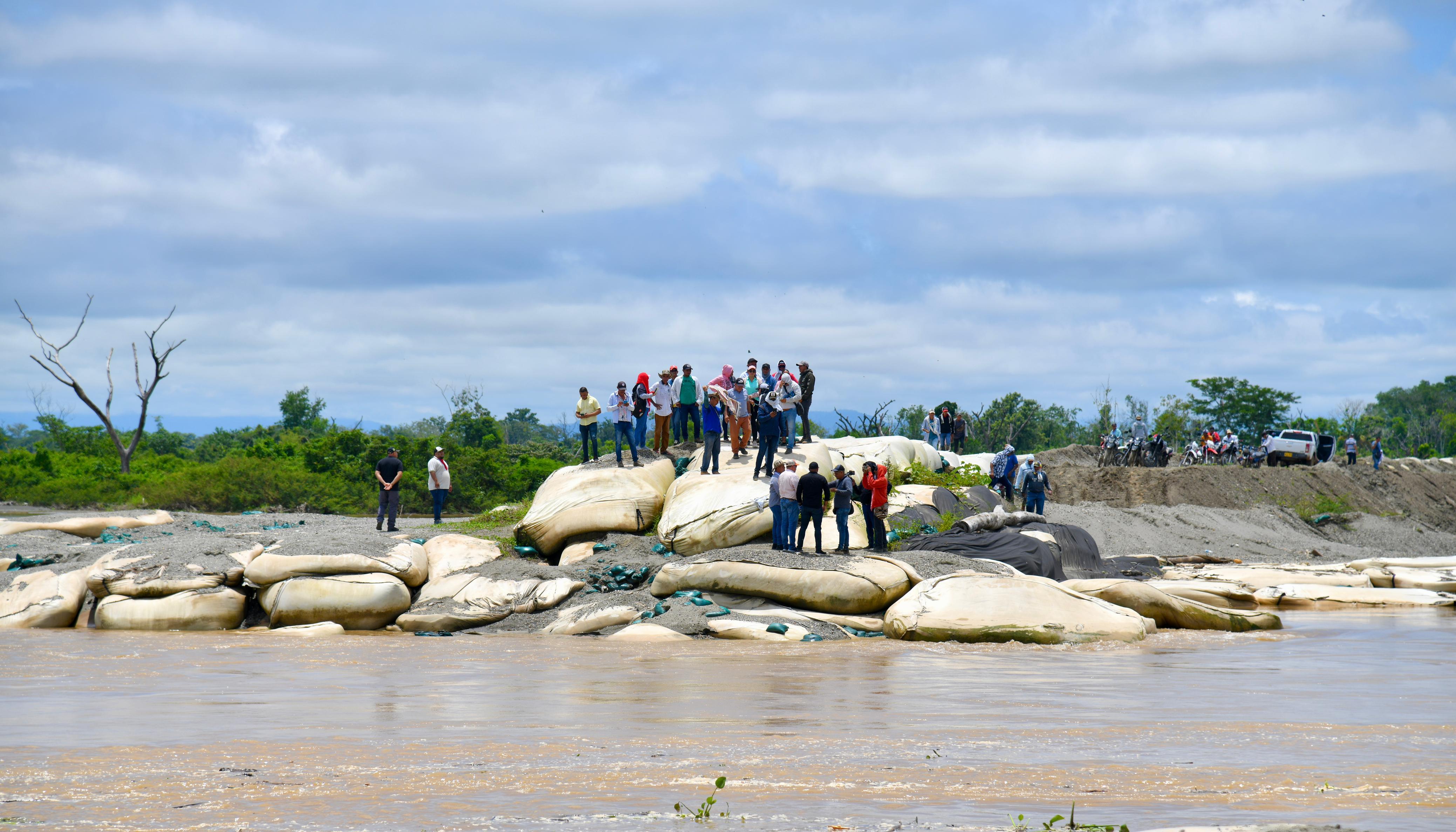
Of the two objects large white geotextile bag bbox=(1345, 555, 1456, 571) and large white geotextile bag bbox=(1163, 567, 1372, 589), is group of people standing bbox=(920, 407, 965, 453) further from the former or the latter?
large white geotextile bag bbox=(1345, 555, 1456, 571)

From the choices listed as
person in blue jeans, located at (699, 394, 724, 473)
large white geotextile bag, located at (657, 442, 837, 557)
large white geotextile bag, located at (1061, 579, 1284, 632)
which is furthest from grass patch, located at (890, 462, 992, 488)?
large white geotextile bag, located at (1061, 579, 1284, 632)

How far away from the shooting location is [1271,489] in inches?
1352

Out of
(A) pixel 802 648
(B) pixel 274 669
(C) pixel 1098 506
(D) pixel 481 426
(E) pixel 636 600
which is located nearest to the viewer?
(B) pixel 274 669

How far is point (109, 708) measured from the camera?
28.0ft

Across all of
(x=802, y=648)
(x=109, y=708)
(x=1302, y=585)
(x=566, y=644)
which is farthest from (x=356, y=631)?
(x=1302, y=585)

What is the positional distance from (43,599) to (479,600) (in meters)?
5.40

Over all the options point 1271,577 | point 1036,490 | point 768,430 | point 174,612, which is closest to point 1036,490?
point 1036,490

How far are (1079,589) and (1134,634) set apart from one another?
2288 mm

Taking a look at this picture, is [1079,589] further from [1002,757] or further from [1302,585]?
[1002,757]

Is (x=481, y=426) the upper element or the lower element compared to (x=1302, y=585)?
upper

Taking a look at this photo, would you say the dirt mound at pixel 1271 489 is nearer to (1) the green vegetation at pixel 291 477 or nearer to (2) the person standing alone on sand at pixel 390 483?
(1) the green vegetation at pixel 291 477

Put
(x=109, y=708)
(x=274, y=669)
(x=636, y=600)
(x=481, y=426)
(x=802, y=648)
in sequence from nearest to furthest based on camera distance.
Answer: (x=109, y=708), (x=274, y=669), (x=802, y=648), (x=636, y=600), (x=481, y=426)

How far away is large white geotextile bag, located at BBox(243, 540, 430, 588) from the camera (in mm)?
15734

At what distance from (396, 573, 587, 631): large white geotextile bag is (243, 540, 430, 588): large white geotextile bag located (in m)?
0.44
